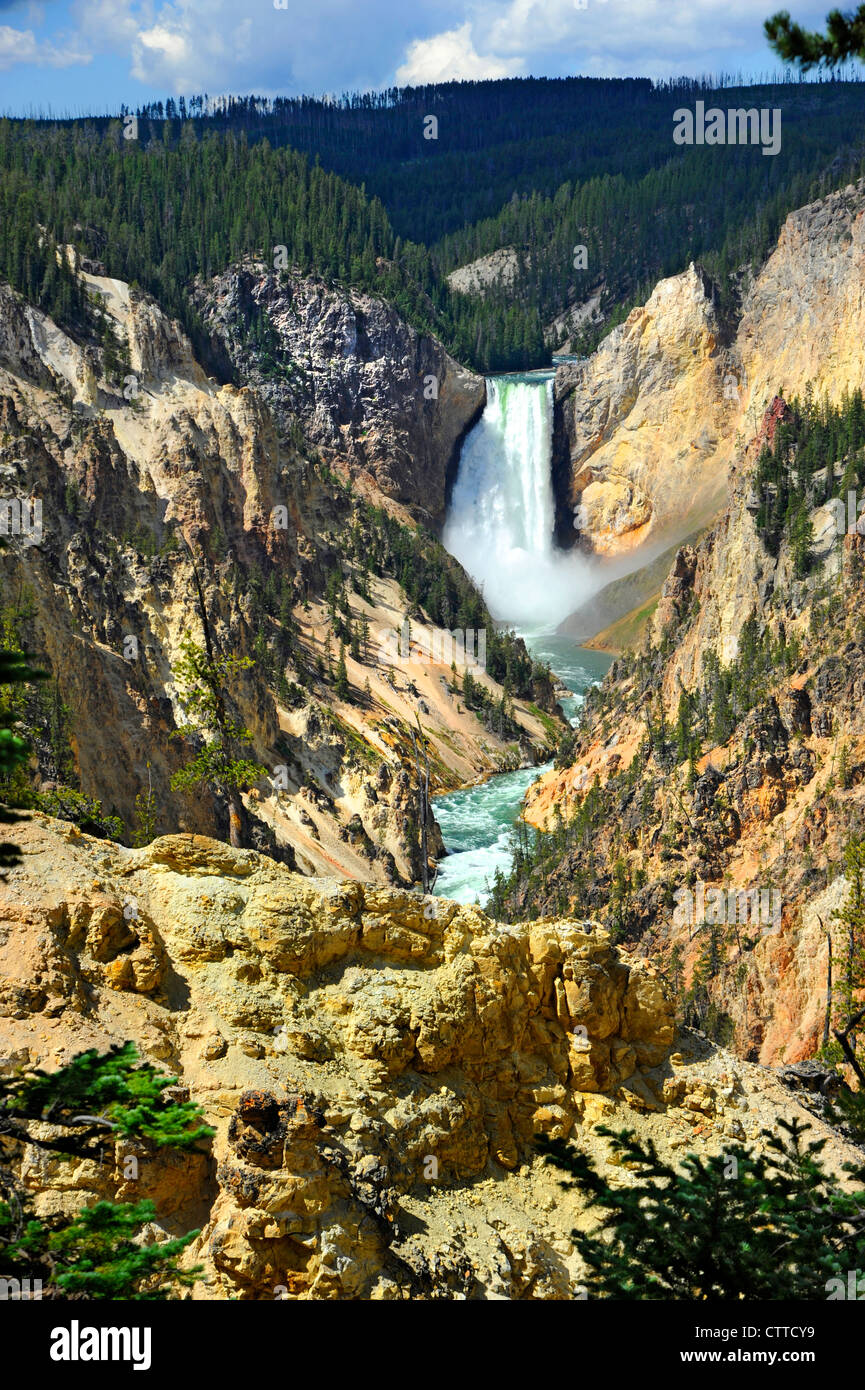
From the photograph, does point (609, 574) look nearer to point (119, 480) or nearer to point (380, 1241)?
point (119, 480)

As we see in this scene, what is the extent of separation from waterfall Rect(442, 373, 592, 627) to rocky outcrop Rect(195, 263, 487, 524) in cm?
569

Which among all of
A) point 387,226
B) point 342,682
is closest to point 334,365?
point 387,226

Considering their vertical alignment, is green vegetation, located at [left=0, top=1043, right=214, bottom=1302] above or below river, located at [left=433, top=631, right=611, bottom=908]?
above

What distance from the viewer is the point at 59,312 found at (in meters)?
76.7

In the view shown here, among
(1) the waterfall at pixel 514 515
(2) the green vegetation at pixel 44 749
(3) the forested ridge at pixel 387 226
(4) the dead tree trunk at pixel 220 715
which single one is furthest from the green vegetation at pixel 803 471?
(1) the waterfall at pixel 514 515

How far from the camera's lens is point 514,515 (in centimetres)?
13000

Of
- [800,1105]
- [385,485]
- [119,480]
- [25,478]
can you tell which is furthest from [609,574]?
[800,1105]

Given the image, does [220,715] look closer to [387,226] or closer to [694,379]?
[694,379]

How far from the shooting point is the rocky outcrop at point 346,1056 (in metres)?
13.3

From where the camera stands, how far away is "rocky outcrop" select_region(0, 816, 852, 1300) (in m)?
13.3

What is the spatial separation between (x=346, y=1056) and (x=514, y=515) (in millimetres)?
116678

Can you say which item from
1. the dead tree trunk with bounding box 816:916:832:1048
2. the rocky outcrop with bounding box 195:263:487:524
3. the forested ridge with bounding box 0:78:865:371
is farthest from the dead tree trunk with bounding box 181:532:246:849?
the rocky outcrop with bounding box 195:263:487:524

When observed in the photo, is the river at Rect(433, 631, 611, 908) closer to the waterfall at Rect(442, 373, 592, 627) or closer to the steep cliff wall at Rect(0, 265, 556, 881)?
the steep cliff wall at Rect(0, 265, 556, 881)
